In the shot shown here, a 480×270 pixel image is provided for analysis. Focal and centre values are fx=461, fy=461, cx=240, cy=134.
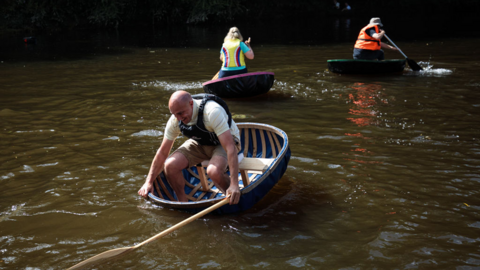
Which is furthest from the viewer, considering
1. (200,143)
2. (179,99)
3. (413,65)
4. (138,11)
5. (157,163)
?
(138,11)

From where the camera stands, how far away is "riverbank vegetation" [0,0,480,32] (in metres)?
23.9

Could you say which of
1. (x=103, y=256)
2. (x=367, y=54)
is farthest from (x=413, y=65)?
(x=103, y=256)

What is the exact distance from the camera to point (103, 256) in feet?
11.8

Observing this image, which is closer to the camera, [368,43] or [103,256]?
[103,256]

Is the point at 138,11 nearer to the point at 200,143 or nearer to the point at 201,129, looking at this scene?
the point at 200,143

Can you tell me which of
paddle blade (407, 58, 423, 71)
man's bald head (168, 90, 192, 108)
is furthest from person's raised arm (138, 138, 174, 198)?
paddle blade (407, 58, 423, 71)

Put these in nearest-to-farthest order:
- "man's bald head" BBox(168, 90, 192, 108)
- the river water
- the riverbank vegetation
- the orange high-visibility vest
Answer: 1. the river water
2. "man's bald head" BBox(168, 90, 192, 108)
3. the orange high-visibility vest
4. the riverbank vegetation

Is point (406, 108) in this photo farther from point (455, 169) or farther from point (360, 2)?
point (360, 2)

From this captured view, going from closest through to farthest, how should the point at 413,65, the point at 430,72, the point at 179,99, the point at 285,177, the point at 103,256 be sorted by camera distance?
1. the point at 103,256
2. the point at 179,99
3. the point at 285,177
4. the point at 430,72
5. the point at 413,65

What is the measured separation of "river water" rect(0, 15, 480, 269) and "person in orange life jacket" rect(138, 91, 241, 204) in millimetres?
357

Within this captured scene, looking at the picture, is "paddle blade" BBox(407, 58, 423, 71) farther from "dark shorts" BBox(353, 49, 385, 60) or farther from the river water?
"dark shorts" BBox(353, 49, 385, 60)

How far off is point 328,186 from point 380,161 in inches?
37.6

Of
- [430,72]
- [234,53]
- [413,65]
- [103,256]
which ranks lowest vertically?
[103,256]

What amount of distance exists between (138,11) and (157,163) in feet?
78.5
